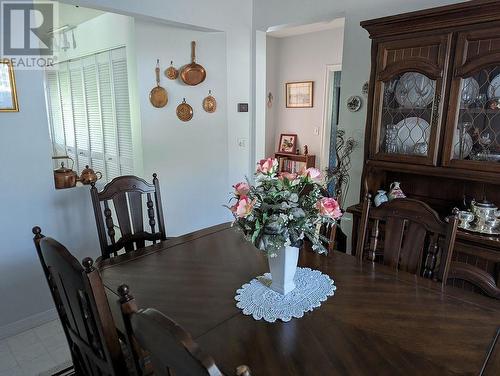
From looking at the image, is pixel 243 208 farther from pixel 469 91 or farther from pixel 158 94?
→ pixel 158 94

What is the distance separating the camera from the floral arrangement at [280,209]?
1.19 m

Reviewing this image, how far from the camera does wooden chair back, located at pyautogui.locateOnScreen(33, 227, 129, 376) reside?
0.89m

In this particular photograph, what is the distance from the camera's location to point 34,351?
6.79 ft

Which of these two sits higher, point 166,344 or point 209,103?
point 209,103

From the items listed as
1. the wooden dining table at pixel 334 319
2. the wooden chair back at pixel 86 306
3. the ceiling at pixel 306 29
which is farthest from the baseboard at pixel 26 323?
the ceiling at pixel 306 29

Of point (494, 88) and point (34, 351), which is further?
point (34, 351)

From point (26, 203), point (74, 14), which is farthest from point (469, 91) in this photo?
point (74, 14)

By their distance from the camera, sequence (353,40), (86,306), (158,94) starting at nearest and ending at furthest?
(86,306) < (353,40) < (158,94)

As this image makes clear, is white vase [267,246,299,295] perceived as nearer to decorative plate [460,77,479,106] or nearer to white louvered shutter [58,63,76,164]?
decorative plate [460,77,479,106]

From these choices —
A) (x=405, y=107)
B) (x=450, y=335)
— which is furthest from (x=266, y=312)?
(x=405, y=107)

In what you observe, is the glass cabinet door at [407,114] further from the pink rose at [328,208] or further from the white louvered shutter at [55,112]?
the white louvered shutter at [55,112]

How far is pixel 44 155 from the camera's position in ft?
7.38

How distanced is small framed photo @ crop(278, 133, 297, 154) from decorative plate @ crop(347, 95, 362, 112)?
2.70m

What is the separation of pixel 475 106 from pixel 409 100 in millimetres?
359
